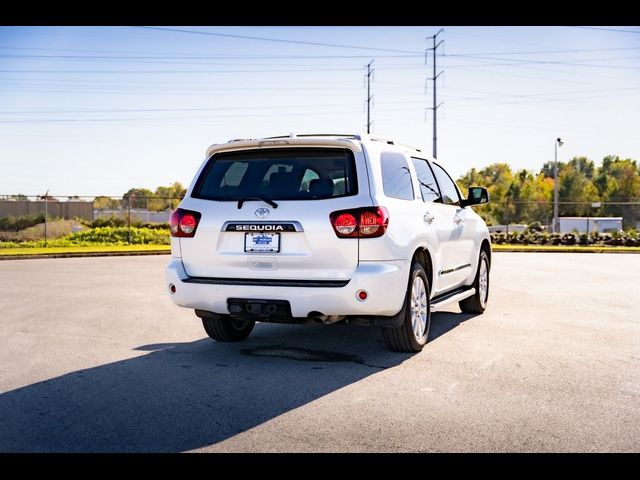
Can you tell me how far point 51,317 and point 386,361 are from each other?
5.03 m

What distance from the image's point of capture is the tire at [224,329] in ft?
26.0

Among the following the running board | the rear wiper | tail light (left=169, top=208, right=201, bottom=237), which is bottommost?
the running board

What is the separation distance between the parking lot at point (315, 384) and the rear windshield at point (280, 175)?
63.2 inches

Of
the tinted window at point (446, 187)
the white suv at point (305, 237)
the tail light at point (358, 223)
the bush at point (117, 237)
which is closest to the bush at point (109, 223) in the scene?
the bush at point (117, 237)

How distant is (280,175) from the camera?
6980 millimetres

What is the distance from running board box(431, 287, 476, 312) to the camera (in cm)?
810

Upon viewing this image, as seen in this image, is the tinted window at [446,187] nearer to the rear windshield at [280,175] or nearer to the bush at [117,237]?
the rear windshield at [280,175]

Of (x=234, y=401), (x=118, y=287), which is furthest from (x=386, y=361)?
(x=118, y=287)

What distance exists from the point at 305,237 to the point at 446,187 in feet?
10.4

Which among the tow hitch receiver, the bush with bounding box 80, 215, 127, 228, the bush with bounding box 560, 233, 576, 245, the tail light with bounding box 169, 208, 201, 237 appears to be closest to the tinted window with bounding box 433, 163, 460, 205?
the tow hitch receiver

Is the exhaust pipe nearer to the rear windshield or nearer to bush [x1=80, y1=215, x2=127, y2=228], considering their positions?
the rear windshield

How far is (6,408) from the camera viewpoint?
213 inches
